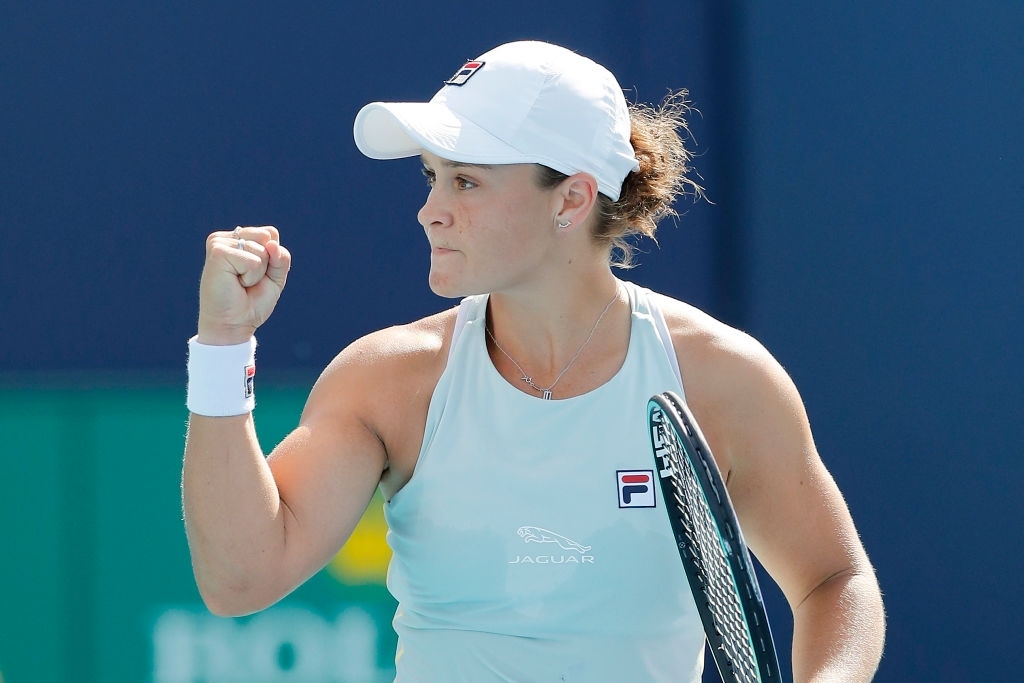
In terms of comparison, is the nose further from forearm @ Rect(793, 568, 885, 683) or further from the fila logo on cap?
forearm @ Rect(793, 568, 885, 683)

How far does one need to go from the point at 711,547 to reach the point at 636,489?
0.86 feet

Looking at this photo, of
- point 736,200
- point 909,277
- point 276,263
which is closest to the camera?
point 276,263

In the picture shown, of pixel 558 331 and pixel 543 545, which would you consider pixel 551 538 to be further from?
pixel 558 331

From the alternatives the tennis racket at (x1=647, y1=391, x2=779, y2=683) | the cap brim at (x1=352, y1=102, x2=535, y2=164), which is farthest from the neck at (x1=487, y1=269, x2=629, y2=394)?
the tennis racket at (x1=647, y1=391, x2=779, y2=683)

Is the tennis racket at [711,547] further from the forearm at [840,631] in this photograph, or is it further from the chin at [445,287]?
the chin at [445,287]

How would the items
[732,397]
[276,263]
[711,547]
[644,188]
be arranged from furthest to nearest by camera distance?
[644,188] < [732,397] < [276,263] < [711,547]

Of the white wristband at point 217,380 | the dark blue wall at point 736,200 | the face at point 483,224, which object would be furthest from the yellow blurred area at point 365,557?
the white wristband at point 217,380

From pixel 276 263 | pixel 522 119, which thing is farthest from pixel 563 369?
pixel 276 263

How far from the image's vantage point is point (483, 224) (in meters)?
1.96

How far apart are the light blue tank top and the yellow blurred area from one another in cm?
102

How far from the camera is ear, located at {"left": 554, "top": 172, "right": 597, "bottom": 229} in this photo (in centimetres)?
204

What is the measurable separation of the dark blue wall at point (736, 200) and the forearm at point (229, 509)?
47.5 inches

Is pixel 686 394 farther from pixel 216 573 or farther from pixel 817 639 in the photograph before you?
pixel 216 573

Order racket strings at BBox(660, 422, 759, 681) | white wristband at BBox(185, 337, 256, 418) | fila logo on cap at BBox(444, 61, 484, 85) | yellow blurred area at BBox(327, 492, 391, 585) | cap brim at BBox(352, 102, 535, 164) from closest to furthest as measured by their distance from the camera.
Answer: racket strings at BBox(660, 422, 759, 681) → white wristband at BBox(185, 337, 256, 418) → cap brim at BBox(352, 102, 535, 164) → fila logo on cap at BBox(444, 61, 484, 85) → yellow blurred area at BBox(327, 492, 391, 585)
